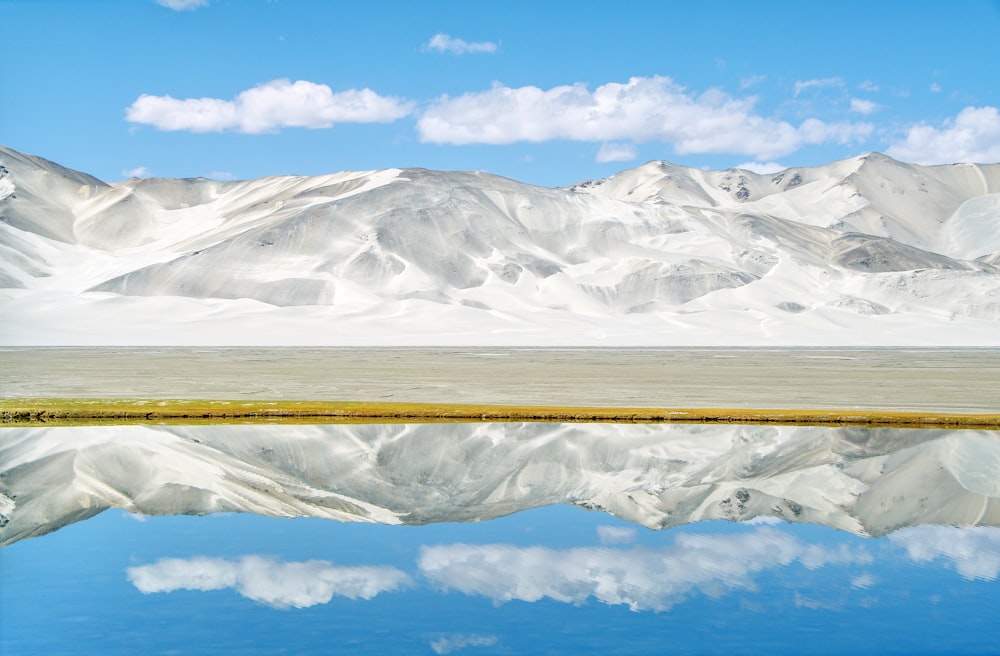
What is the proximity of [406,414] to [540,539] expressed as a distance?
1464 centimetres

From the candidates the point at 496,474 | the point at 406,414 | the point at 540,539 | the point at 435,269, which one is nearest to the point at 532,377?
the point at 406,414

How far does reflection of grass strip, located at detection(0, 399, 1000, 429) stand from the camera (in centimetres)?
2803

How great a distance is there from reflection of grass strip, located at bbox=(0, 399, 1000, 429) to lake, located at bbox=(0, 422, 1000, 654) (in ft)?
12.6

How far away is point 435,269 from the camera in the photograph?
122 m

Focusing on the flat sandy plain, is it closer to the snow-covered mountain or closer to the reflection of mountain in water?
the reflection of mountain in water

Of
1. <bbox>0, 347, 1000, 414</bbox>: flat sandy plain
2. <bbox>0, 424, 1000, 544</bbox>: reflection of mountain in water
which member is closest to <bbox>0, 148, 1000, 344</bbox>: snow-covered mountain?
<bbox>0, 347, 1000, 414</bbox>: flat sandy plain

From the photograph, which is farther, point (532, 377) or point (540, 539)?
point (532, 377)

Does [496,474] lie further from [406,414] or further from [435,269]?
[435,269]

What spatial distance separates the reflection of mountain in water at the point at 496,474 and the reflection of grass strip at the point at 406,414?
2198 millimetres

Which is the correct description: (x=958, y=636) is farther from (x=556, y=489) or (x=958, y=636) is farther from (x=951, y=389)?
(x=951, y=389)

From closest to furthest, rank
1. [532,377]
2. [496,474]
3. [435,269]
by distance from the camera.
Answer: [496,474]
[532,377]
[435,269]

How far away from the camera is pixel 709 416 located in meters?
29.0

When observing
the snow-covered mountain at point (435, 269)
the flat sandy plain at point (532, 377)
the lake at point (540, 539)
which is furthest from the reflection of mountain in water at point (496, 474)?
the snow-covered mountain at point (435, 269)

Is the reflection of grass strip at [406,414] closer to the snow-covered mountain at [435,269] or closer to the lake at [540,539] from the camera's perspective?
the lake at [540,539]
